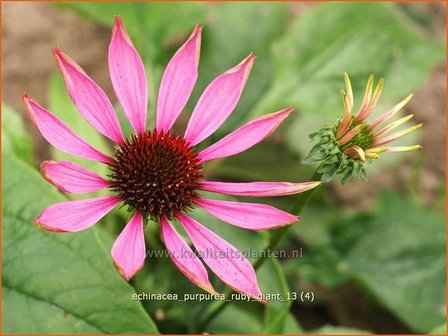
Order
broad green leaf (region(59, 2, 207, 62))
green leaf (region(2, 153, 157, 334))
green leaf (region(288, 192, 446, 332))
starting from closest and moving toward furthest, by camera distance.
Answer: green leaf (region(2, 153, 157, 334)) → green leaf (region(288, 192, 446, 332)) → broad green leaf (region(59, 2, 207, 62))

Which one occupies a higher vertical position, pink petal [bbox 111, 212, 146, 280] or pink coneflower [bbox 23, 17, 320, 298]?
pink coneflower [bbox 23, 17, 320, 298]

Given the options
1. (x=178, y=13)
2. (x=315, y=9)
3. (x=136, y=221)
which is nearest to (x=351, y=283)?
(x=315, y=9)

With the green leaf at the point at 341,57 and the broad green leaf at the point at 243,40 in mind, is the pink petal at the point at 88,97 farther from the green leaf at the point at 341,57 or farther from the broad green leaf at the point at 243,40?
the broad green leaf at the point at 243,40

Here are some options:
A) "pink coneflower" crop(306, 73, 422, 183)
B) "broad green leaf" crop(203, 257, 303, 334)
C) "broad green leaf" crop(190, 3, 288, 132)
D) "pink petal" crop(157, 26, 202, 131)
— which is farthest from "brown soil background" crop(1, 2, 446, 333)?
"pink coneflower" crop(306, 73, 422, 183)

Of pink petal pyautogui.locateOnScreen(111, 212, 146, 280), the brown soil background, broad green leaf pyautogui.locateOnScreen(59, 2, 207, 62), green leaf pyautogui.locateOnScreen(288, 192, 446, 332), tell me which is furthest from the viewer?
the brown soil background

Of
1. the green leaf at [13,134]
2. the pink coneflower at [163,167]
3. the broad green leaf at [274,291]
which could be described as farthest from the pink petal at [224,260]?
the green leaf at [13,134]

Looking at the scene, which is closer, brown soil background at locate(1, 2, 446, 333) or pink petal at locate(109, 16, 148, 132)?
pink petal at locate(109, 16, 148, 132)

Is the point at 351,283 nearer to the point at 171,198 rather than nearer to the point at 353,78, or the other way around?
the point at 353,78

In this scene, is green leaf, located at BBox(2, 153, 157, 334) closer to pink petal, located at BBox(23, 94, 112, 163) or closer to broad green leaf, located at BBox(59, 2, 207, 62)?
pink petal, located at BBox(23, 94, 112, 163)
